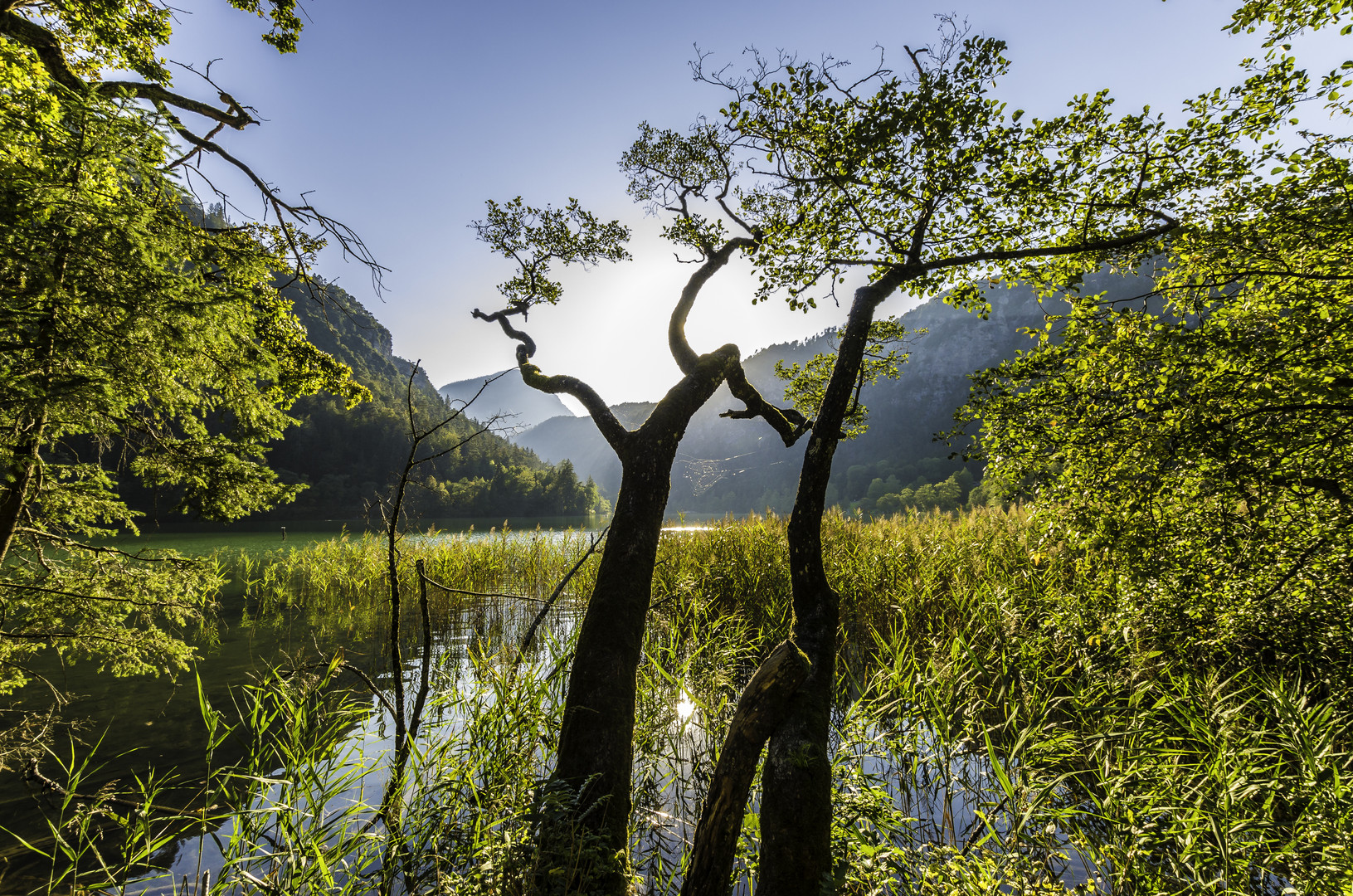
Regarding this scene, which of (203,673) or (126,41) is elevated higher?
(126,41)

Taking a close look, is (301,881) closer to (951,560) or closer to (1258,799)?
(1258,799)

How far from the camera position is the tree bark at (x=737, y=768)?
217 cm

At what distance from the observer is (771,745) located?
2400 mm

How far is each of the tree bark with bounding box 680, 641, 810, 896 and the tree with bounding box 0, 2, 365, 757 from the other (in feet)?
14.7

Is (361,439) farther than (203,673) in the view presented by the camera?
Yes

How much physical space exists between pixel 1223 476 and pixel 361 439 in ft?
203

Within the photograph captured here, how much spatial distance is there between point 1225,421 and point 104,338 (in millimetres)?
7465

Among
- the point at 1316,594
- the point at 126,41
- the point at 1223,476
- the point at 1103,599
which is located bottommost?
the point at 1103,599

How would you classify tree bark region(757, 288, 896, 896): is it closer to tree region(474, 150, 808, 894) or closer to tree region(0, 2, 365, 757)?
tree region(474, 150, 808, 894)

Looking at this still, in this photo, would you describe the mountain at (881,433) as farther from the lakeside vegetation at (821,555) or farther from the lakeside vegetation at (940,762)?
the lakeside vegetation at (821,555)

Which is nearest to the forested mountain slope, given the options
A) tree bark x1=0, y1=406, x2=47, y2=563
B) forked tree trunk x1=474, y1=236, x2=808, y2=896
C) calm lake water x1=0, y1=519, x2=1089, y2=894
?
calm lake water x1=0, y1=519, x2=1089, y2=894

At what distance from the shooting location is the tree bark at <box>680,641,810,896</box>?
2.17 metres

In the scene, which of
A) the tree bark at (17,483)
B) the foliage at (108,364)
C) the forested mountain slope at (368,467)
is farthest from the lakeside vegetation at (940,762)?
the forested mountain slope at (368,467)

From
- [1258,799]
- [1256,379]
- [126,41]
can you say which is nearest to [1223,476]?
[1256,379]
